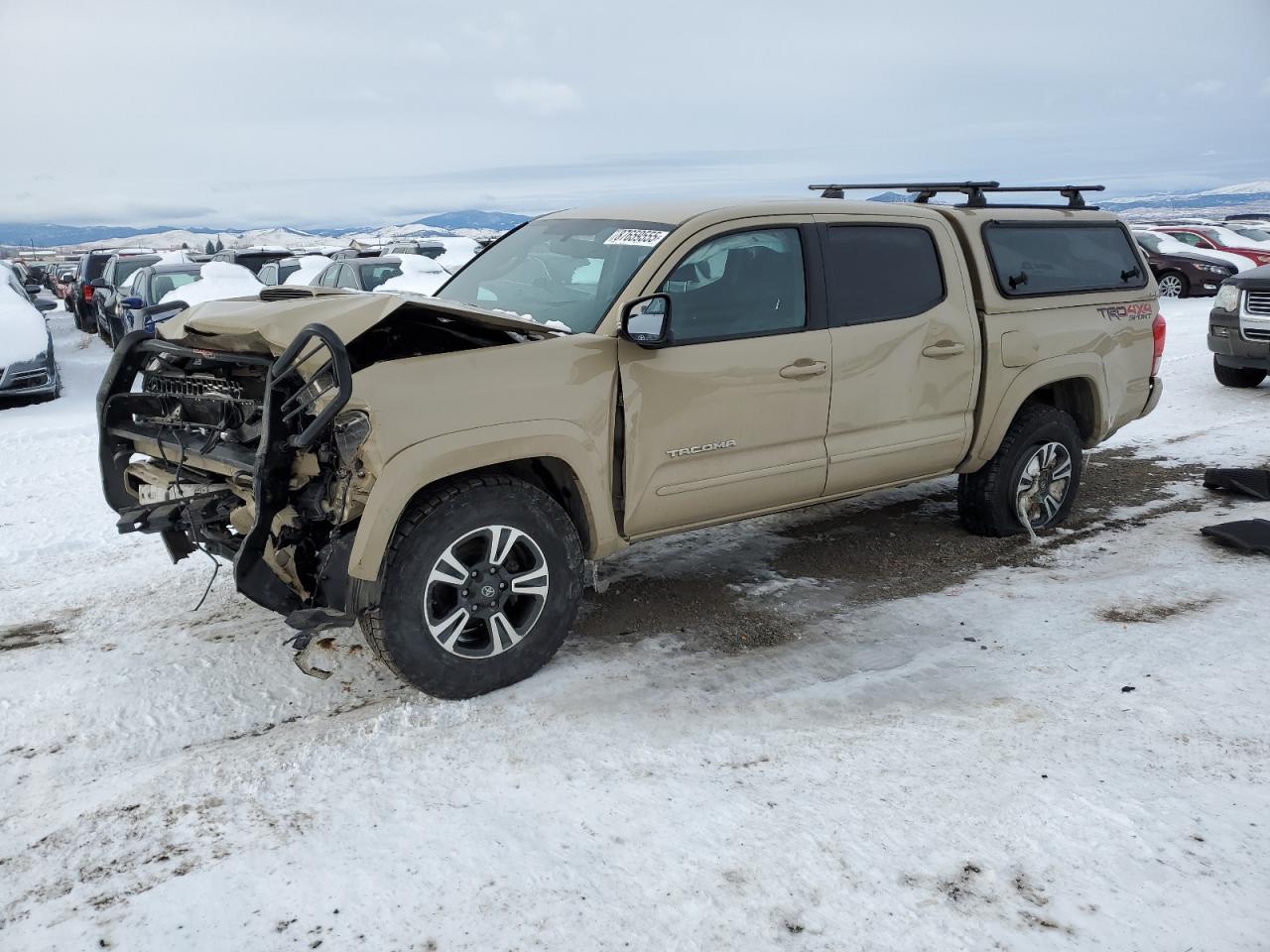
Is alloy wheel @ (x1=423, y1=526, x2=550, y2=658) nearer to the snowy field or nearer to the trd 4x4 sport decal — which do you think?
the snowy field

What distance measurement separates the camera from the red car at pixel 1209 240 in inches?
858

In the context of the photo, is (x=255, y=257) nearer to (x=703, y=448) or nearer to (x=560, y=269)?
(x=560, y=269)

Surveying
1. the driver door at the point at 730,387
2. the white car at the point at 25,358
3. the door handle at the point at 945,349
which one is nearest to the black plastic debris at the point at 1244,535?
the door handle at the point at 945,349

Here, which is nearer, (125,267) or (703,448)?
(703,448)

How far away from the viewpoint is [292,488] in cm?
363

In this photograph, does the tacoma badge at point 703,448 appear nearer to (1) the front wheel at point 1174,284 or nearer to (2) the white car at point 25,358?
(2) the white car at point 25,358

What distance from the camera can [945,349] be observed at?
5.16 metres

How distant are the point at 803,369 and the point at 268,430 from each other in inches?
94.2

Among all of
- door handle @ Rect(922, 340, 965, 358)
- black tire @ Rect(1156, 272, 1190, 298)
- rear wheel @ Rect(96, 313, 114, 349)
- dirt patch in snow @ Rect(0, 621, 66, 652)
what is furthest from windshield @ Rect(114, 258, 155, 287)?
black tire @ Rect(1156, 272, 1190, 298)

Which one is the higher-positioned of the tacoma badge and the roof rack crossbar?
the roof rack crossbar

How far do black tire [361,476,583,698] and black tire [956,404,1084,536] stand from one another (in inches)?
114

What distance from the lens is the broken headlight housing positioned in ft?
11.3

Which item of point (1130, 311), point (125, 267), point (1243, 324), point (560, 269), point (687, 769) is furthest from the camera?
point (125, 267)

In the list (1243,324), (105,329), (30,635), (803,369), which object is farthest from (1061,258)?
(105,329)
